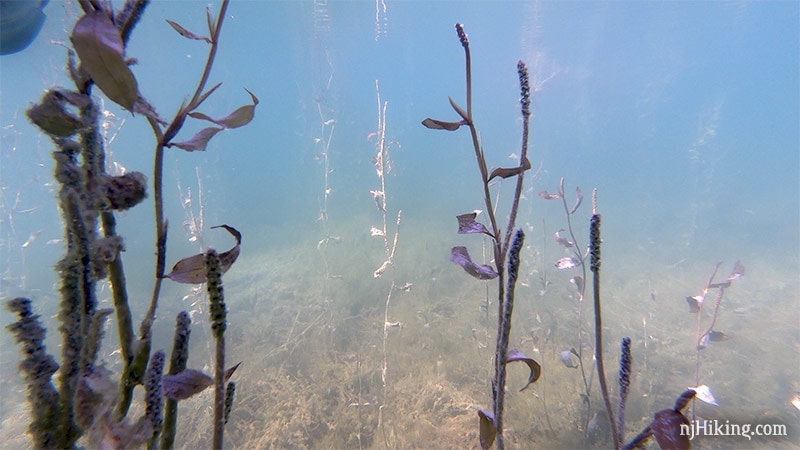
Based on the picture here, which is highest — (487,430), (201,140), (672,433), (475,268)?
(201,140)

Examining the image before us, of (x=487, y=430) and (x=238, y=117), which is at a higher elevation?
(x=238, y=117)

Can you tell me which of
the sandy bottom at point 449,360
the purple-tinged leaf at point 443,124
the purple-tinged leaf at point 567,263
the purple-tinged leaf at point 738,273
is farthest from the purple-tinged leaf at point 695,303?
the purple-tinged leaf at point 443,124

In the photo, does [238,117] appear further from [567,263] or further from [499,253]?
[567,263]

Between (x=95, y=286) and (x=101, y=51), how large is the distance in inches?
22.6

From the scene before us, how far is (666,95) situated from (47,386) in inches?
4461

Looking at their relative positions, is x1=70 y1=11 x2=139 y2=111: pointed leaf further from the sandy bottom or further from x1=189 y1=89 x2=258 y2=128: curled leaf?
the sandy bottom

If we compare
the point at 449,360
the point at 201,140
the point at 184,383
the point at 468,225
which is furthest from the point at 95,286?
the point at 449,360

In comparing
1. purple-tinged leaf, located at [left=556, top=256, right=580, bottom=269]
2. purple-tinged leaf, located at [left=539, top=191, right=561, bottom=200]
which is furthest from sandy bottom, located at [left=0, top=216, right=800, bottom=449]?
purple-tinged leaf, located at [left=539, top=191, right=561, bottom=200]

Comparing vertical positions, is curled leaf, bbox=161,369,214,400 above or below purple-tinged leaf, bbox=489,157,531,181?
below

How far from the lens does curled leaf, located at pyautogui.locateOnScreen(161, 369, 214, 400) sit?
2.94 feet

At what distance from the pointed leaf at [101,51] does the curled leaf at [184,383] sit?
701 millimetres

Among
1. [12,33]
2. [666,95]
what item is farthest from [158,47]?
[666,95]

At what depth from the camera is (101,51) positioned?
2.46 feet

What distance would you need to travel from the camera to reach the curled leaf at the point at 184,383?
895 mm
